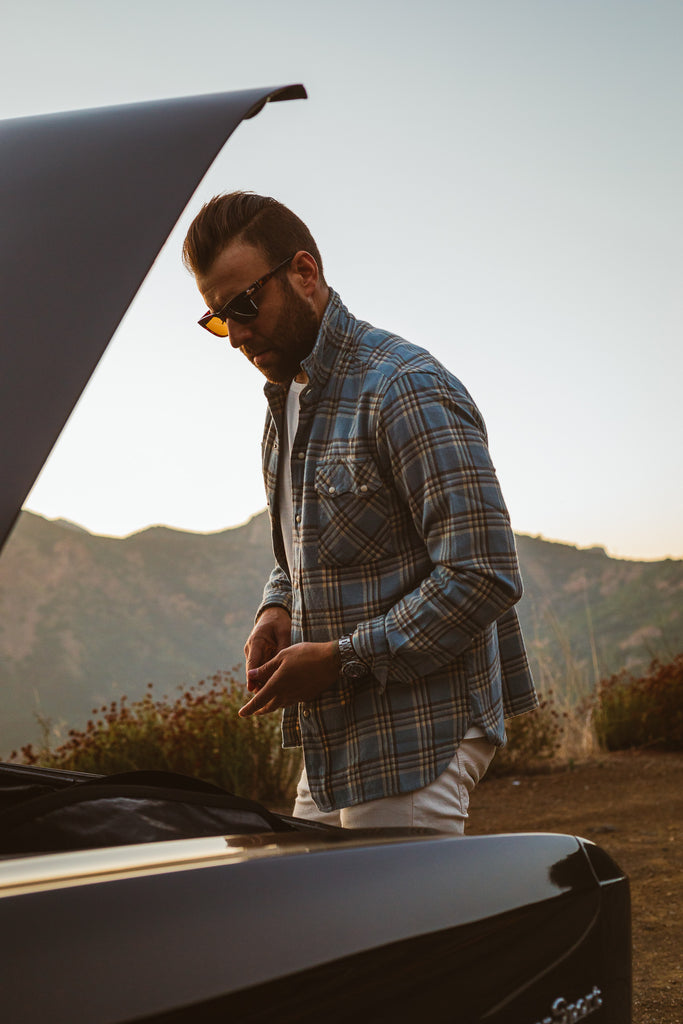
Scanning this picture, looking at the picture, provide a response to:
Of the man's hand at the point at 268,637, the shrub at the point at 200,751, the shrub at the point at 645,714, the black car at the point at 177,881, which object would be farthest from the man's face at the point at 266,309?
the shrub at the point at 645,714

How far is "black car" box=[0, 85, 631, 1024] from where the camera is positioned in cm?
69

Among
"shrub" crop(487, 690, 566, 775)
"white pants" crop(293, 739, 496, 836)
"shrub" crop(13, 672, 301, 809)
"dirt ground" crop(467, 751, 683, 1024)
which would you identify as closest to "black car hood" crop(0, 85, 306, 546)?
"white pants" crop(293, 739, 496, 836)

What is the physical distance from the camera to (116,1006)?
674 mm

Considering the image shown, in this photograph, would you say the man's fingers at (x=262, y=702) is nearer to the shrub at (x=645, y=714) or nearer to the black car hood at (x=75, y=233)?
the black car hood at (x=75, y=233)

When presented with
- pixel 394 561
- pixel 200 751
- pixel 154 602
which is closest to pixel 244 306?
pixel 394 561

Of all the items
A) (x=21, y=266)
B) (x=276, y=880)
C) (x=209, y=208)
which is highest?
(x=209, y=208)

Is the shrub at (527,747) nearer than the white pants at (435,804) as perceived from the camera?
No

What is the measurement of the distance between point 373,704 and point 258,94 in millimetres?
1220

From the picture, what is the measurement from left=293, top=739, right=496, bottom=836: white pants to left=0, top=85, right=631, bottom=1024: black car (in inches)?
→ 26.1

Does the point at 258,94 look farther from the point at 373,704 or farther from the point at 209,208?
the point at 373,704

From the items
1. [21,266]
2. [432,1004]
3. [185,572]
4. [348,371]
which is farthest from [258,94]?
[185,572]

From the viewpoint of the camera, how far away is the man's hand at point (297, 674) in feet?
5.66

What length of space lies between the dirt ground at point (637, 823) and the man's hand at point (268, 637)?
201 cm

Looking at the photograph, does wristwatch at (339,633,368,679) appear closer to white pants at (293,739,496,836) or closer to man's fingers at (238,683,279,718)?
man's fingers at (238,683,279,718)
